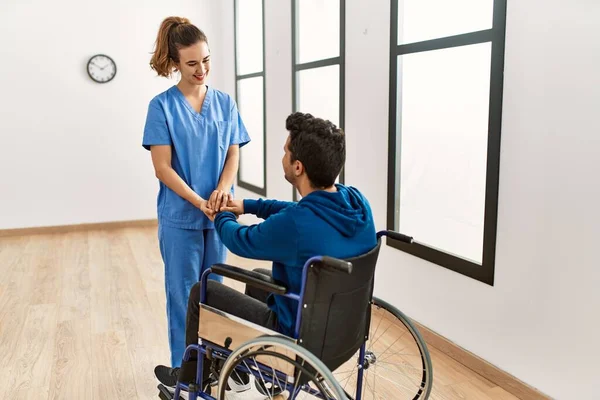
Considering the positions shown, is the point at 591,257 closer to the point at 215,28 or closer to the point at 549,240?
the point at 549,240

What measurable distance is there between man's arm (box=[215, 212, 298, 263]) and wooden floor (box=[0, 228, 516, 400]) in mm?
979

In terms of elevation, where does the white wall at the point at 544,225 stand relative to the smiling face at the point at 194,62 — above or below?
below

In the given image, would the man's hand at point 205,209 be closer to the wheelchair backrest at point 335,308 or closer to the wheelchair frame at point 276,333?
the wheelchair frame at point 276,333

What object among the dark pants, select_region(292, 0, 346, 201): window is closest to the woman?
the dark pants

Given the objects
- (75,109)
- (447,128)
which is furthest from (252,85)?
(447,128)

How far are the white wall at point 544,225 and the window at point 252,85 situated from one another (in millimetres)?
2540

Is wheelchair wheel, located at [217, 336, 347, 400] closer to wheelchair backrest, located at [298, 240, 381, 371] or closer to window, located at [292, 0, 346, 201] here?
wheelchair backrest, located at [298, 240, 381, 371]

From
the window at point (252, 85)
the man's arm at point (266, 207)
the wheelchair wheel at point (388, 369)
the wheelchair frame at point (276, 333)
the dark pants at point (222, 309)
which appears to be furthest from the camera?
the window at point (252, 85)

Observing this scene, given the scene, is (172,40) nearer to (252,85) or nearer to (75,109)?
(252,85)

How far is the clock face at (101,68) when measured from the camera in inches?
194

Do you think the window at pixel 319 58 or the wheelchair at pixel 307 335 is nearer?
the wheelchair at pixel 307 335

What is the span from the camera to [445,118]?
262cm

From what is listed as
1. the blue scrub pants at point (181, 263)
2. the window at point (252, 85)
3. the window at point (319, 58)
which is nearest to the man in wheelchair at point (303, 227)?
the blue scrub pants at point (181, 263)

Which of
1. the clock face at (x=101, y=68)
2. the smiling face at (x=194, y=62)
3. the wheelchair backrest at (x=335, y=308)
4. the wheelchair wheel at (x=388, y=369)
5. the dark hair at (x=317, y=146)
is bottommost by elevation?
the wheelchair wheel at (x=388, y=369)
